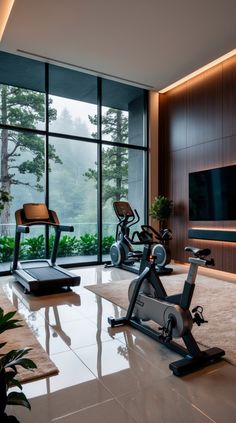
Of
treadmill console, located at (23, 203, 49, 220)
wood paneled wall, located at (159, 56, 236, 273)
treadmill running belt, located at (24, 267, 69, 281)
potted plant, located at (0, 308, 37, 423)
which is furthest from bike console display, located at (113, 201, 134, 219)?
potted plant, located at (0, 308, 37, 423)

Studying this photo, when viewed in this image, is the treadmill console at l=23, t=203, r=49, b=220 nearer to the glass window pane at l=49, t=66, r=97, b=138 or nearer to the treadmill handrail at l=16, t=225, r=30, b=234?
the treadmill handrail at l=16, t=225, r=30, b=234

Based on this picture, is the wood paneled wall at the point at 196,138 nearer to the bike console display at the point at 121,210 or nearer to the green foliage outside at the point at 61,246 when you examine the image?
the bike console display at the point at 121,210

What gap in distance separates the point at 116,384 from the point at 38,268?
10.2ft

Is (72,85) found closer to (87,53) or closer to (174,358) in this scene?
(87,53)

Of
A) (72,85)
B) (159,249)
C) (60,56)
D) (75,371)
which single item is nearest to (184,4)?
(60,56)

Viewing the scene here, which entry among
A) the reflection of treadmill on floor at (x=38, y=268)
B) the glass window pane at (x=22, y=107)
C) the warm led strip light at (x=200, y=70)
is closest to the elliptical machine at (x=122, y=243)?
the reflection of treadmill on floor at (x=38, y=268)

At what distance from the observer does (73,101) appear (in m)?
6.23

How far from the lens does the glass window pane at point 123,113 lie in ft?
21.8

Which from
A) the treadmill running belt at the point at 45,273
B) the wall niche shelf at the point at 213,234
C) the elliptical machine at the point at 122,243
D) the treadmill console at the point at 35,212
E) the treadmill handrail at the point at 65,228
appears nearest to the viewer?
the treadmill running belt at the point at 45,273

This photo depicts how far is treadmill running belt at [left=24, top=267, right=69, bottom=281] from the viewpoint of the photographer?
13.9ft

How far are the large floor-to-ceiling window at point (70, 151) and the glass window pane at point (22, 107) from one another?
0.7 inches

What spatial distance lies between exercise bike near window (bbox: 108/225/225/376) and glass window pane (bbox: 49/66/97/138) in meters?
4.01

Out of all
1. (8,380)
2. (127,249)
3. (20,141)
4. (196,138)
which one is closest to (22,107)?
(20,141)

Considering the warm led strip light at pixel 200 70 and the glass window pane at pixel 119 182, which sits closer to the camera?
the warm led strip light at pixel 200 70
